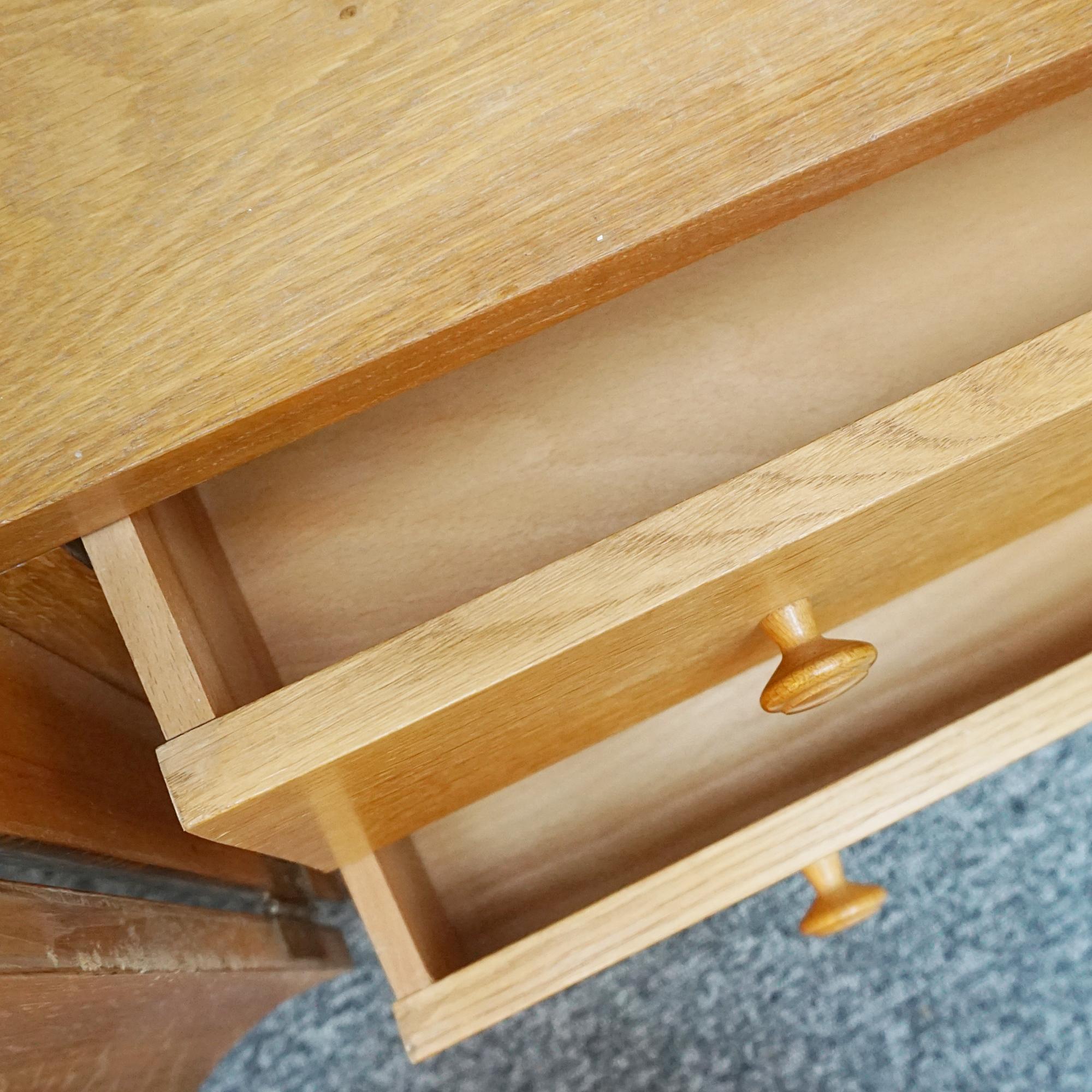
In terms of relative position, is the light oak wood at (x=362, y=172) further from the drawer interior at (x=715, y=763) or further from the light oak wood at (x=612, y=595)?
the drawer interior at (x=715, y=763)

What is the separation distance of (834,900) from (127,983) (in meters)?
0.29

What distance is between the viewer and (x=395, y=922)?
38 cm

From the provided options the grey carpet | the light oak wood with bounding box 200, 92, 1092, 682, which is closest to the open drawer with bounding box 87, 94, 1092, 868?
the light oak wood with bounding box 200, 92, 1092, 682

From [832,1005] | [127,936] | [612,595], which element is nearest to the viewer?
[612,595]

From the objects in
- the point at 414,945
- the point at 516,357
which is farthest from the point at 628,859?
the point at 516,357

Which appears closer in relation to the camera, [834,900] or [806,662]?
[806,662]

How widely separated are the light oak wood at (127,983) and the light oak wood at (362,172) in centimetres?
13

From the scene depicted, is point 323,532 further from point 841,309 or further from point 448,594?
point 841,309

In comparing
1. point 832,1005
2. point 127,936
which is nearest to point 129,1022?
point 127,936

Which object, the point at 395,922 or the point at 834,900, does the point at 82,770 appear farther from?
the point at 834,900

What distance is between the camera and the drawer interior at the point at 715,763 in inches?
18.3

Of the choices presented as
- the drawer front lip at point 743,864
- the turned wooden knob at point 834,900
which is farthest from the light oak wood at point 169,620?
the turned wooden knob at point 834,900

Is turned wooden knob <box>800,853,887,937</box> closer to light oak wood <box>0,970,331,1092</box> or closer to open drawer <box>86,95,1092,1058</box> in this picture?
open drawer <box>86,95,1092,1058</box>

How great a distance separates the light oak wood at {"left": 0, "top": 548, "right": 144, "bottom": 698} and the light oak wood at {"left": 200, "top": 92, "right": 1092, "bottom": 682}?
59 millimetres
